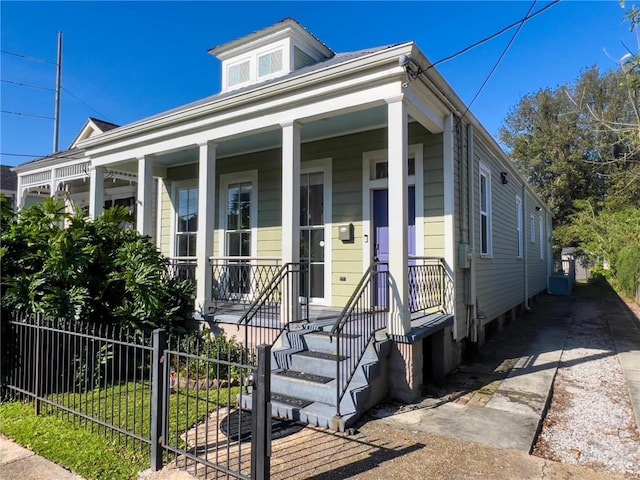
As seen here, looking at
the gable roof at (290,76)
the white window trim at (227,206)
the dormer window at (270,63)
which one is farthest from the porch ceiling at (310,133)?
the dormer window at (270,63)

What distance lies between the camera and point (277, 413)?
4.15 meters

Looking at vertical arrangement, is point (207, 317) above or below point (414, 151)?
below

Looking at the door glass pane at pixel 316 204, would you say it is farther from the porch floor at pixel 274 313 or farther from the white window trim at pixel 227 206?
the porch floor at pixel 274 313

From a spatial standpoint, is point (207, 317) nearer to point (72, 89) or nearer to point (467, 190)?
point (467, 190)

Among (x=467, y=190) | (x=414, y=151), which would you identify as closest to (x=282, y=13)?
(x=414, y=151)

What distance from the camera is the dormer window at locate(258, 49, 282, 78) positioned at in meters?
8.73

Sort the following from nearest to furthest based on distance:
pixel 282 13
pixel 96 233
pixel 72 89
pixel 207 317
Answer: pixel 96 233, pixel 207 317, pixel 282 13, pixel 72 89

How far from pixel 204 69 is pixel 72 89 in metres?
15.0

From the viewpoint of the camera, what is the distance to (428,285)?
563 cm

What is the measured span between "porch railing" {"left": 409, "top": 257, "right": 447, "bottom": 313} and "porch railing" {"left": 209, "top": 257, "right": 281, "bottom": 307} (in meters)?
2.81

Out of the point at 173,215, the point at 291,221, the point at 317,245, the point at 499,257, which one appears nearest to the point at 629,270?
the point at 499,257

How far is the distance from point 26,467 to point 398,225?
408 cm

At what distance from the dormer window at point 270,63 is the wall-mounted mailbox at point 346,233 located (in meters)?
4.06

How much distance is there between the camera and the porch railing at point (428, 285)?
552cm
